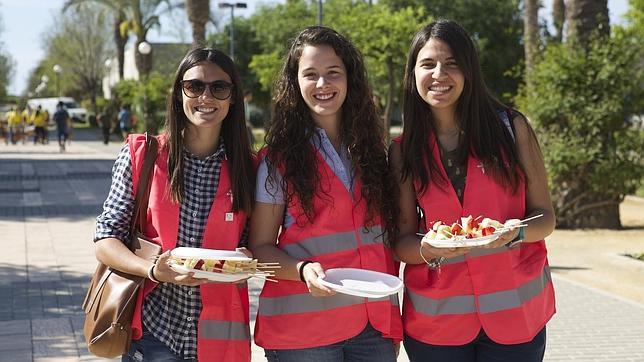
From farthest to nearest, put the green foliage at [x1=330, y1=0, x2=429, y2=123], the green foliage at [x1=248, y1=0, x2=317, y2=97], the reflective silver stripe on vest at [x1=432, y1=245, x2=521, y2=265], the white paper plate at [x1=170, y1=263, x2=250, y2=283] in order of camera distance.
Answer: the green foliage at [x1=248, y1=0, x2=317, y2=97] → the green foliage at [x1=330, y1=0, x2=429, y2=123] → the reflective silver stripe on vest at [x1=432, y1=245, x2=521, y2=265] → the white paper plate at [x1=170, y1=263, x2=250, y2=283]

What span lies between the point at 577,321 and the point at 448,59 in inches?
192

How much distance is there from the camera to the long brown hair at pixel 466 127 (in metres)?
3.48

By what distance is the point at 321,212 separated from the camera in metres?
3.41

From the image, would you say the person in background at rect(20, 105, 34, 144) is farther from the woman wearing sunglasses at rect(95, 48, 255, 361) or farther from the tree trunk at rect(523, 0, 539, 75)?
the woman wearing sunglasses at rect(95, 48, 255, 361)

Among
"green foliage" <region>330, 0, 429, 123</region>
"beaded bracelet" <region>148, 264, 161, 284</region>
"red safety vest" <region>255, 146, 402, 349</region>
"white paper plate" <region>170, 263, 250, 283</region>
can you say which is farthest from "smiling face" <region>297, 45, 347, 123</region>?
"green foliage" <region>330, 0, 429, 123</region>

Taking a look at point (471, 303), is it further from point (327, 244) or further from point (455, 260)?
point (327, 244)

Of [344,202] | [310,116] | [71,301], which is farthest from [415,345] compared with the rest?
[71,301]

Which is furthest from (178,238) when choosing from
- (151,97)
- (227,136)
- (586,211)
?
(151,97)

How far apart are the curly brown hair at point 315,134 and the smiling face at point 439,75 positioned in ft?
0.75

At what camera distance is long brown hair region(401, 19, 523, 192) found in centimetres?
348

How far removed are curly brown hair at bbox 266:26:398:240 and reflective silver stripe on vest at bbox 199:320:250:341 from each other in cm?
48

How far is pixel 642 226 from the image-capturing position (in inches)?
567

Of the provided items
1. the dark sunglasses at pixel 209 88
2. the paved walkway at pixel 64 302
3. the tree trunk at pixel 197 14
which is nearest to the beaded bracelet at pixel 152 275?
the dark sunglasses at pixel 209 88

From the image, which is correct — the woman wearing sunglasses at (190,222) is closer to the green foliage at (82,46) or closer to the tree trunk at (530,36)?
the tree trunk at (530,36)
